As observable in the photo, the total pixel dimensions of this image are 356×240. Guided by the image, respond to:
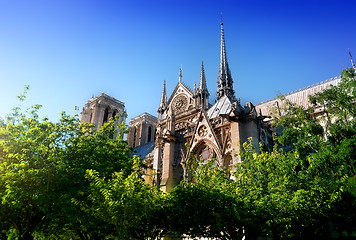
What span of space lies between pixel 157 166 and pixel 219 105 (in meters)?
9.16

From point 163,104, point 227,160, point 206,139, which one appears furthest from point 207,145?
point 163,104

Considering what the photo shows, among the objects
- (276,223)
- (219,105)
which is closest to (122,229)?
(276,223)

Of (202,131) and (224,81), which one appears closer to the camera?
(202,131)

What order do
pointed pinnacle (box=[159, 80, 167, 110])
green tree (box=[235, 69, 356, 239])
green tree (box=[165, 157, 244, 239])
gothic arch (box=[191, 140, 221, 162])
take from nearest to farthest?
1. green tree (box=[165, 157, 244, 239])
2. green tree (box=[235, 69, 356, 239])
3. gothic arch (box=[191, 140, 221, 162])
4. pointed pinnacle (box=[159, 80, 167, 110])

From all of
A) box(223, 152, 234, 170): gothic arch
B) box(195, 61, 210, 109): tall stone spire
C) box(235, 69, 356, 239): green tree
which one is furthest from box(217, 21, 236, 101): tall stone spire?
box(235, 69, 356, 239): green tree

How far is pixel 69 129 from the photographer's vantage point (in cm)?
1870

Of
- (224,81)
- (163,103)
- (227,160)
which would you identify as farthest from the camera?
(163,103)

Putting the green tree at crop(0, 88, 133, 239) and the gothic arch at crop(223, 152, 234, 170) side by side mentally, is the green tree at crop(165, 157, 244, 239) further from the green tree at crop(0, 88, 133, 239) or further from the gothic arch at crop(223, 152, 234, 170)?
the gothic arch at crop(223, 152, 234, 170)

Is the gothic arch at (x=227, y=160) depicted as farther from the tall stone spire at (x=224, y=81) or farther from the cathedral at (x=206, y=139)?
the tall stone spire at (x=224, y=81)

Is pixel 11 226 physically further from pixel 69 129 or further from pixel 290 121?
pixel 290 121

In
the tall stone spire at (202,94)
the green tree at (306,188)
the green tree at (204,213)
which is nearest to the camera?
the green tree at (204,213)

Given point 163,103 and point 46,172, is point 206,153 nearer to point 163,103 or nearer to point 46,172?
point 46,172

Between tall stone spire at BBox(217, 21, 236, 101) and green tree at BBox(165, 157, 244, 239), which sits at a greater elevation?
tall stone spire at BBox(217, 21, 236, 101)

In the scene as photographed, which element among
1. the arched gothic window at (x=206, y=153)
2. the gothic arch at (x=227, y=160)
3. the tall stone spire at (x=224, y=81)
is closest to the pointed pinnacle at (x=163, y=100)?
the tall stone spire at (x=224, y=81)
